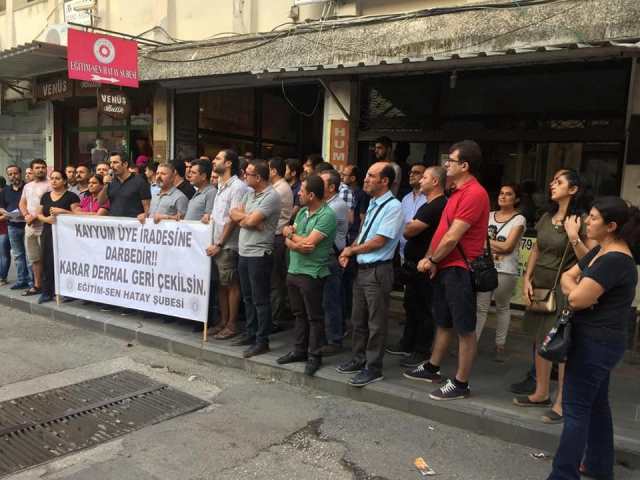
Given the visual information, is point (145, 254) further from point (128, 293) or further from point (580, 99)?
point (580, 99)

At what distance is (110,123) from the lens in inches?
457

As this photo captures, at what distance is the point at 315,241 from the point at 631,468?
287 cm

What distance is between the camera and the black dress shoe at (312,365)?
4859mm

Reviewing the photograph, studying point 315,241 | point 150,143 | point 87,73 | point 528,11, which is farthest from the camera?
point 150,143

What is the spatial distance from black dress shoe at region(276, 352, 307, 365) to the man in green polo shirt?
15cm

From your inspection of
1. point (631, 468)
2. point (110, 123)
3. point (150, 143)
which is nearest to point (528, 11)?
point (631, 468)

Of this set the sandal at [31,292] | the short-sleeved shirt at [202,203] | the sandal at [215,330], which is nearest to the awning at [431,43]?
the short-sleeved shirt at [202,203]

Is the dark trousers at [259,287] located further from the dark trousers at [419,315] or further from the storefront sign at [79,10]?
the storefront sign at [79,10]

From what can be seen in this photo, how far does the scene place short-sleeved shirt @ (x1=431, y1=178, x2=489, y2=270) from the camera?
13.5 feet

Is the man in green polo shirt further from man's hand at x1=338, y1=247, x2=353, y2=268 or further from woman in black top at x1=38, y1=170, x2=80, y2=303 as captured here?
woman in black top at x1=38, y1=170, x2=80, y2=303

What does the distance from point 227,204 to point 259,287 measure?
97 centimetres

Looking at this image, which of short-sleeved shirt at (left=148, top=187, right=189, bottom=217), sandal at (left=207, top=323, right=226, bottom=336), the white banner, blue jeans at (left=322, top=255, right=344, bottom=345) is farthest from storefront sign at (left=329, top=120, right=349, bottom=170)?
sandal at (left=207, top=323, right=226, bottom=336)

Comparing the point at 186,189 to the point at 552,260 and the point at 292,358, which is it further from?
the point at 552,260

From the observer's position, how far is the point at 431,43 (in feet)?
20.4
